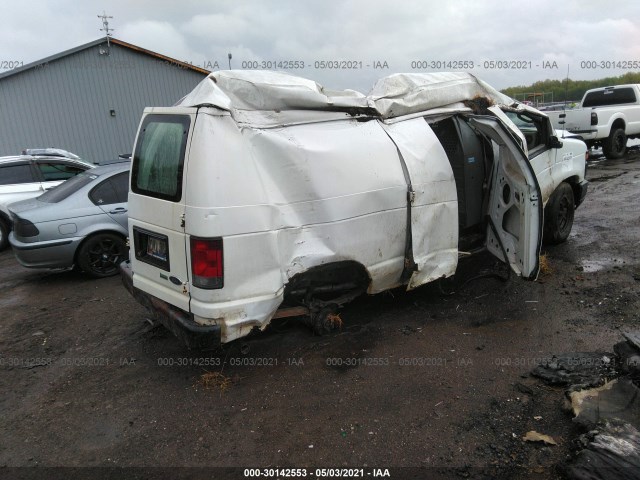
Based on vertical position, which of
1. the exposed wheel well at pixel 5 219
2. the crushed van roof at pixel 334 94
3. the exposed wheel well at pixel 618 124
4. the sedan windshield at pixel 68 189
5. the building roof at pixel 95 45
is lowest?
the exposed wheel well at pixel 5 219

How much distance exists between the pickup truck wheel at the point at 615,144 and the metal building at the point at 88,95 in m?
15.0

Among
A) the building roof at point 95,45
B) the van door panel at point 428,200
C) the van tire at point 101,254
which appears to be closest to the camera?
the van door panel at point 428,200

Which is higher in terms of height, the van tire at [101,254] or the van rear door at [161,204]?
the van rear door at [161,204]

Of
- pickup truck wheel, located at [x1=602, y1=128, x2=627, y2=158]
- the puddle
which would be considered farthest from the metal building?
the puddle

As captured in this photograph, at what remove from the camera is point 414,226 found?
168 inches

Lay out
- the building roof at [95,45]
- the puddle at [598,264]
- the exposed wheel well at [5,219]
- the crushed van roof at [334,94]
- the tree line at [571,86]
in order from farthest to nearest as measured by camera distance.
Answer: the tree line at [571,86] < the building roof at [95,45] < the exposed wheel well at [5,219] < the puddle at [598,264] < the crushed van roof at [334,94]

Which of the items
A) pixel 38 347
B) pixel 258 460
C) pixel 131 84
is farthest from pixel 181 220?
pixel 131 84

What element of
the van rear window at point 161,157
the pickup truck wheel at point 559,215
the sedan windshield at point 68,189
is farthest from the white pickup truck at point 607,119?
the van rear window at point 161,157

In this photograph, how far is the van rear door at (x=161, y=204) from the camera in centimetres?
350

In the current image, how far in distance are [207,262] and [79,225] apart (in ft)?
12.3

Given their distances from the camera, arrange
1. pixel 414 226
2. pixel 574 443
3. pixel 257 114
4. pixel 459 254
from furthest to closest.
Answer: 1. pixel 459 254
2. pixel 414 226
3. pixel 257 114
4. pixel 574 443

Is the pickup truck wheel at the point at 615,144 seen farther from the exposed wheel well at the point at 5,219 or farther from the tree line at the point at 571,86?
the exposed wheel well at the point at 5,219

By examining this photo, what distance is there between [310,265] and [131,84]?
58.7 ft

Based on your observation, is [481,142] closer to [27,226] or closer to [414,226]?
[414,226]
